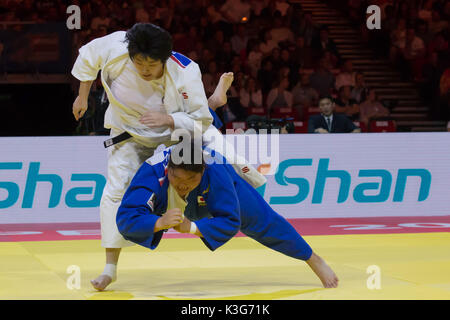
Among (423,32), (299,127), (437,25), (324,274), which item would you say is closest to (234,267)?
(324,274)

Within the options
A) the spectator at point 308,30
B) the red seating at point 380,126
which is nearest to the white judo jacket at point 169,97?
the red seating at point 380,126

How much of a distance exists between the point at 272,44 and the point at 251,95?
1565mm

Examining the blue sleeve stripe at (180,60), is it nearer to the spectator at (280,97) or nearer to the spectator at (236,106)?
the spectator at (236,106)

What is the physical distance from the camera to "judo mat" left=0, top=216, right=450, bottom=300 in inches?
166

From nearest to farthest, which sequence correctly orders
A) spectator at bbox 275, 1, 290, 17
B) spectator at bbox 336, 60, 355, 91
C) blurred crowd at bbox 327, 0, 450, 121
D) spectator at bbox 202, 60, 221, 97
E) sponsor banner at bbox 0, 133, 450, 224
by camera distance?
sponsor banner at bbox 0, 133, 450, 224 → spectator at bbox 202, 60, 221, 97 → spectator at bbox 336, 60, 355, 91 → blurred crowd at bbox 327, 0, 450, 121 → spectator at bbox 275, 1, 290, 17

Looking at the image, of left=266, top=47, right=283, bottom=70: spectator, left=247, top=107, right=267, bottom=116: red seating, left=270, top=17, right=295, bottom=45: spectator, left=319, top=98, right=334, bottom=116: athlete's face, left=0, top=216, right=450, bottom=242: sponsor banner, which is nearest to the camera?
left=0, top=216, right=450, bottom=242: sponsor banner

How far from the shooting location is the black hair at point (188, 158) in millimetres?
3863

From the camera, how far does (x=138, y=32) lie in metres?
4.06

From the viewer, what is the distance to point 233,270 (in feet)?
17.0

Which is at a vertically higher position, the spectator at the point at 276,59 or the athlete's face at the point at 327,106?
Answer: the spectator at the point at 276,59

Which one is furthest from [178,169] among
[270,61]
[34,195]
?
[270,61]

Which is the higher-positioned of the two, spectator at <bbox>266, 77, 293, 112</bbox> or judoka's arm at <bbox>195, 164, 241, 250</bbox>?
judoka's arm at <bbox>195, 164, 241, 250</bbox>

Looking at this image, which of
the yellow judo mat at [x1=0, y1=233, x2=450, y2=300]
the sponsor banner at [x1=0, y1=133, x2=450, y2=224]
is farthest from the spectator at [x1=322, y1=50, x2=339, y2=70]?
the yellow judo mat at [x1=0, y1=233, x2=450, y2=300]

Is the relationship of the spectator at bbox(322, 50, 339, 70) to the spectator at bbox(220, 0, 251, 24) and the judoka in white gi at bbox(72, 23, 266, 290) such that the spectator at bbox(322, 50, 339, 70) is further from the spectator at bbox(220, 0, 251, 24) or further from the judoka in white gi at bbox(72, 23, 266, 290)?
the judoka in white gi at bbox(72, 23, 266, 290)
